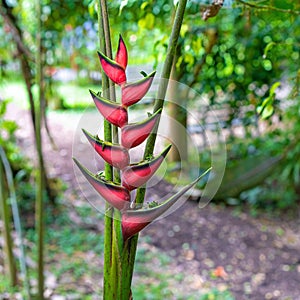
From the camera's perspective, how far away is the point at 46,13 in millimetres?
1835

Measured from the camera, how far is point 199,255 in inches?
78.8

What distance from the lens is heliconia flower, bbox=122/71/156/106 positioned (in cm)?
40

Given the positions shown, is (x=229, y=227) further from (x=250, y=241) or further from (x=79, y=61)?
(x=79, y=61)

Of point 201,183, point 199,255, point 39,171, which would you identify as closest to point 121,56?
point 39,171

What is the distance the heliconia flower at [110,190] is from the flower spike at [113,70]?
9cm

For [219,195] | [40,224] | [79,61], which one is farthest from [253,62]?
[79,61]

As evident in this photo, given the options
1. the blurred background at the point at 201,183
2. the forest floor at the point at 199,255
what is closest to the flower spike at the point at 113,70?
the blurred background at the point at 201,183

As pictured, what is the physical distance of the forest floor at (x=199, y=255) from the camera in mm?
1655

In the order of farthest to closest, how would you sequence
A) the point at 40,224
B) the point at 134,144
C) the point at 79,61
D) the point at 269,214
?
1. the point at 79,61
2. the point at 269,214
3. the point at 40,224
4. the point at 134,144

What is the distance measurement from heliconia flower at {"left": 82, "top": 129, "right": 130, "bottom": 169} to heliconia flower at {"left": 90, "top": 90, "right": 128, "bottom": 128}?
0.9 inches

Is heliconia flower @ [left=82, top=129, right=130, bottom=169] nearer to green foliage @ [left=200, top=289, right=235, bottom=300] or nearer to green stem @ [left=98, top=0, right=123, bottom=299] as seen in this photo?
green stem @ [left=98, top=0, right=123, bottom=299]

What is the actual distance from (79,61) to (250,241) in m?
3.00

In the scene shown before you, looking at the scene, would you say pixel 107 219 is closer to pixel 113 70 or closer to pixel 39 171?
pixel 113 70

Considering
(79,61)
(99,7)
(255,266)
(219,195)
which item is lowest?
(99,7)
